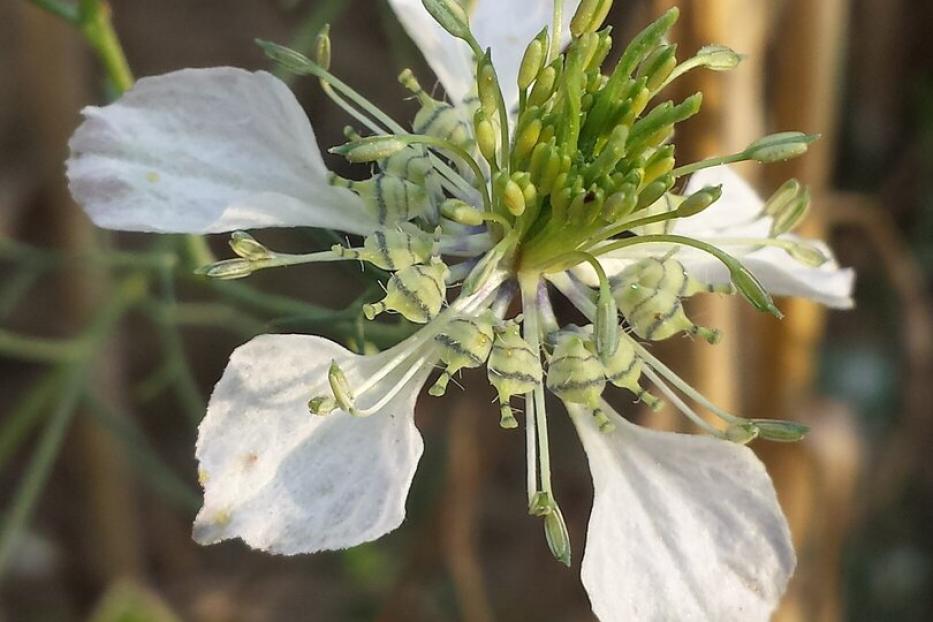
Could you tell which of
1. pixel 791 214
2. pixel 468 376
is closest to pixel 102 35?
pixel 791 214

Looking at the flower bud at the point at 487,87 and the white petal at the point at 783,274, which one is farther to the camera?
the white petal at the point at 783,274

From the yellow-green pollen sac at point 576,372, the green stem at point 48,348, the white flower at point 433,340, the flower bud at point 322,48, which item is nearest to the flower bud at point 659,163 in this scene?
the white flower at point 433,340

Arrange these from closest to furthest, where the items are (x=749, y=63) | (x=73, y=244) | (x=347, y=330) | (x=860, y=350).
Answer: (x=347, y=330) < (x=749, y=63) < (x=73, y=244) < (x=860, y=350)

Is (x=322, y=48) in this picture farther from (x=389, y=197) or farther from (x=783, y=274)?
(x=783, y=274)

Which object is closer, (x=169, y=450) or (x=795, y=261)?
(x=795, y=261)

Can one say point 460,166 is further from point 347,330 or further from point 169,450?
point 169,450

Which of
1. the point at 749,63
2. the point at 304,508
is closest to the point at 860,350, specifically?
the point at 749,63

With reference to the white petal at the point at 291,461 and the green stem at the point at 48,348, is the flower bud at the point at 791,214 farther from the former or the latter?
the green stem at the point at 48,348
